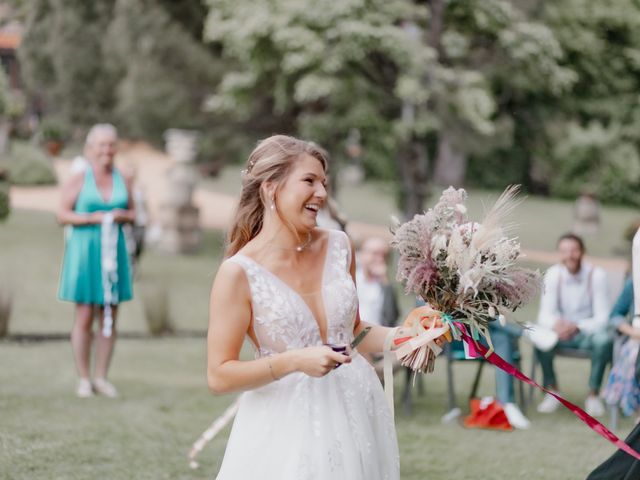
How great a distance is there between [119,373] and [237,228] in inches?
262

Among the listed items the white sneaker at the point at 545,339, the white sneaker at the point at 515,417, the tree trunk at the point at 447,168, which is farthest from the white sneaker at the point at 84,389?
the tree trunk at the point at 447,168

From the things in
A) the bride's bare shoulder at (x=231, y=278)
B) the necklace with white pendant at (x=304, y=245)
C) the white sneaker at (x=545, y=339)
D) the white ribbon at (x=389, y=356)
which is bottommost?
the white sneaker at (x=545, y=339)

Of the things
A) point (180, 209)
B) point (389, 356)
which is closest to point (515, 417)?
point (389, 356)

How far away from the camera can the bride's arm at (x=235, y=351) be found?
3539mm

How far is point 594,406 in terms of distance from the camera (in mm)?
9117

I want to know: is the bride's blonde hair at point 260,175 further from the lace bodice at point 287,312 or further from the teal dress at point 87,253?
the teal dress at point 87,253

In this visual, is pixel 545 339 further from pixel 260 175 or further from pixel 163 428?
pixel 260 175

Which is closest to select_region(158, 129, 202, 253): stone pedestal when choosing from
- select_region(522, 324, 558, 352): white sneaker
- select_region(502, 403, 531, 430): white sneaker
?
select_region(522, 324, 558, 352): white sneaker

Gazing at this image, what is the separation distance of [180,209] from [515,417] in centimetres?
1382

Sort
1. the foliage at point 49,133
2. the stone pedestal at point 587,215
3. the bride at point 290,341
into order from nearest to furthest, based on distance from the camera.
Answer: the bride at point 290,341
the stone pedestal at point 587,215
the foliage at point 49,133

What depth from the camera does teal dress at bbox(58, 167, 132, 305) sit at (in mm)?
8531

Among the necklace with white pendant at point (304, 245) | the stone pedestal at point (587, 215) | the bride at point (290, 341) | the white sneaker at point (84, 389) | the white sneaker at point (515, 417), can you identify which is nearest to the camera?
the bride at point (290, 341)

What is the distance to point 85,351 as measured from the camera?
8.58m

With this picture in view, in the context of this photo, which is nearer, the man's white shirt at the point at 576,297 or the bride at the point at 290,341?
the bride at the point at 290,341
